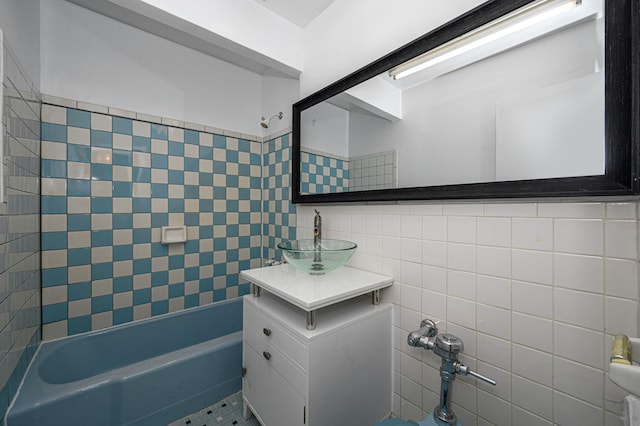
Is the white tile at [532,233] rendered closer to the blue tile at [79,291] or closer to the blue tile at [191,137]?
the blue tile at [191,137]

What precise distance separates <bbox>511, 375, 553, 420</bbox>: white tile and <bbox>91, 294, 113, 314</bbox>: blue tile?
2.09 m

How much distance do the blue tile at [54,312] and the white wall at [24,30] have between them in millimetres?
1207

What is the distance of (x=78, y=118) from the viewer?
1457 millimetres

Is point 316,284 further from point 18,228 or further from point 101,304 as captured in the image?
point 101,304

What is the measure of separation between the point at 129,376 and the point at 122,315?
556 mm

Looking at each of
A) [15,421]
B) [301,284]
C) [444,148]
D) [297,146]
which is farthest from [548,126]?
[15,421]

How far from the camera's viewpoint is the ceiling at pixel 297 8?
1.43 metres

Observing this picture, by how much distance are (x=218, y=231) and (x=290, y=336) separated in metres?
1.29

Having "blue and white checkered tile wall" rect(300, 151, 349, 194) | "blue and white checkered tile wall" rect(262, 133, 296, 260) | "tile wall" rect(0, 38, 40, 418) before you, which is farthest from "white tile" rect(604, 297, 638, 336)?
"tile wall" rect(0, 38, 40, 418)

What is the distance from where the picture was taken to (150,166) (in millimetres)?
1683

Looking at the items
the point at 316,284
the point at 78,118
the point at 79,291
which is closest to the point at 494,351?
the point at 316,284

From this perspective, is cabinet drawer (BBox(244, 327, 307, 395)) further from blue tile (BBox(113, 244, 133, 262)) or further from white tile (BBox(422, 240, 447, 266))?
blue tile (BBox(113, 244, 133, 262))

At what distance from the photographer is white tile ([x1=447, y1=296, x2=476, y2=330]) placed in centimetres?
88

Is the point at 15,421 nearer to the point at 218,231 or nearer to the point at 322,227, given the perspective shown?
the point at 218,231
